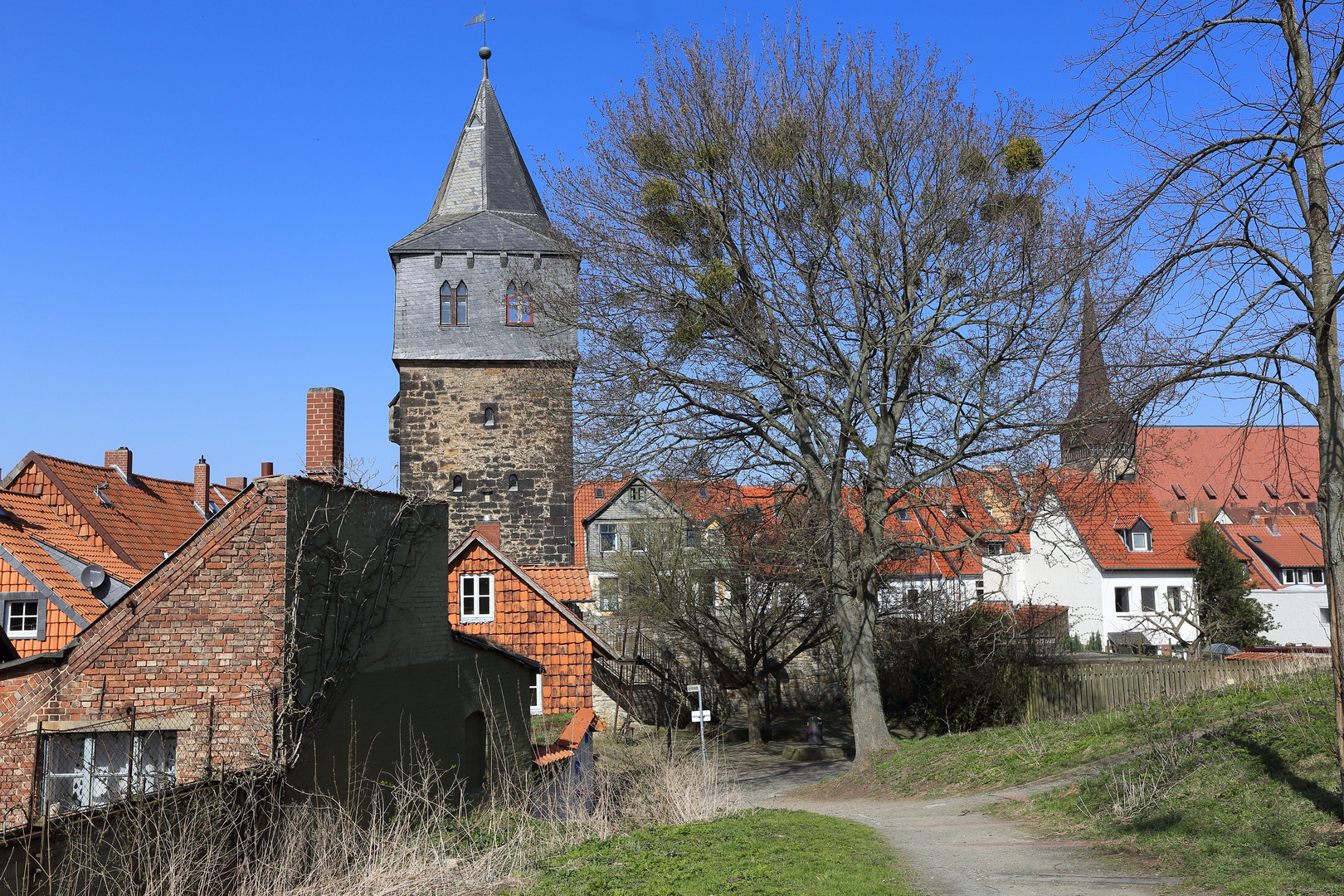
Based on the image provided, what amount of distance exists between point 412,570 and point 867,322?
30.9 ft

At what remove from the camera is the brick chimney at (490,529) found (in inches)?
1432

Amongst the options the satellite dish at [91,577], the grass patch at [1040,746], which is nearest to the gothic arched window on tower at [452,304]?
the satellite dish at [91,577]

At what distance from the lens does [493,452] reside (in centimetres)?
3684

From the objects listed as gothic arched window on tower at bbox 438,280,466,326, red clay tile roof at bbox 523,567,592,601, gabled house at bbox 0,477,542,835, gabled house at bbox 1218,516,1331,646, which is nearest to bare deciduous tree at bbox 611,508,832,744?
red clay tile roof at bbox 523,567,592,601

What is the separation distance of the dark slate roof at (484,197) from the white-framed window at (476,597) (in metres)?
12.6

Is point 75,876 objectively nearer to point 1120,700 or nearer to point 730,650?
point 1120,700

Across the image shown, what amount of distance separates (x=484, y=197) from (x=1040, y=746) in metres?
29.4

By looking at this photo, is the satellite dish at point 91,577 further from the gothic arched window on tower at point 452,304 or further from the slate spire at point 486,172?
the slate spire at point 486,172

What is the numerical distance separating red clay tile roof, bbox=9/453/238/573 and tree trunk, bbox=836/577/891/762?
1975 cm

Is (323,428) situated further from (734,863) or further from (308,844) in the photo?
(734,863)

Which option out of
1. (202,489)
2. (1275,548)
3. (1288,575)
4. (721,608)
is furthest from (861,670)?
(1275,548)

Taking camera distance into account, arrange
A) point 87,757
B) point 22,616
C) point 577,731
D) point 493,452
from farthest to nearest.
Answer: point 493,452 < point 22,616 < point 577,731 < point 87,757

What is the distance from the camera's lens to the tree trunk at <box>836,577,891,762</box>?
62.8ft

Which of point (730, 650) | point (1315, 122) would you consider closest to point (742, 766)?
point (730, 650)
